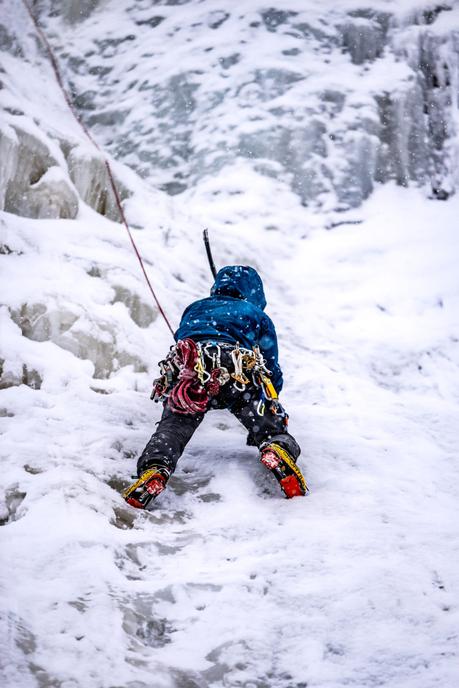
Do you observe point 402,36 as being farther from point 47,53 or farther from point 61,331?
point 61,331

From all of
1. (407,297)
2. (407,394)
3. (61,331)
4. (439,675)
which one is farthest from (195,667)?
(407,297)

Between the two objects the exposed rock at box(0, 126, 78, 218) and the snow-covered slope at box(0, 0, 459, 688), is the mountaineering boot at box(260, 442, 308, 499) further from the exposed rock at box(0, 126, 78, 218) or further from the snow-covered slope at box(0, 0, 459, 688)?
the exposed rock at box(0, 126, 78, 218)

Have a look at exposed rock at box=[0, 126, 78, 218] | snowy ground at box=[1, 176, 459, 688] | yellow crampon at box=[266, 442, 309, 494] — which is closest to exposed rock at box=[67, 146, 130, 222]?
exposed rock at box=[0, 126, 78, 218]

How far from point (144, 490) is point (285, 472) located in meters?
0.58

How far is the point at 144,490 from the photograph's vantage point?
7.73ft

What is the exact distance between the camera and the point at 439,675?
141 centimetres

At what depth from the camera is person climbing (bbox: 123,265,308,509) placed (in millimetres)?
2508

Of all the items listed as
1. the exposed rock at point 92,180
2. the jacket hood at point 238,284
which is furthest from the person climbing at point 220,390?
the exposed rock at point 92,180

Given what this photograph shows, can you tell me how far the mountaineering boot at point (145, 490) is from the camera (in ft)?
7.73

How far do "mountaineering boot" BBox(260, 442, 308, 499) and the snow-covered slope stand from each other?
6 centimetres

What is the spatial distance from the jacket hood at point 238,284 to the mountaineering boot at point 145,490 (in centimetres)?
145

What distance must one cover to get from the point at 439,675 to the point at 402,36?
10.3m

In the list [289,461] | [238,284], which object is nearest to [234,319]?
[238,284]

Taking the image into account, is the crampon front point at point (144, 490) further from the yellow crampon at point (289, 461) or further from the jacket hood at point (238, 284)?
the jacket hood at point (238, 284)
